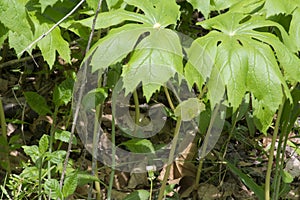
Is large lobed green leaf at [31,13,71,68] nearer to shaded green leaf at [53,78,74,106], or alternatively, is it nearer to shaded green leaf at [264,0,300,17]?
shaded green leaf at [53,78,74,106]

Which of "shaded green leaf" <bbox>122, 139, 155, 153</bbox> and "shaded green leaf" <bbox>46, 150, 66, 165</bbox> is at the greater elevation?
"shaded green leaf" <bbox>46, 150, 66, 165</bbox>

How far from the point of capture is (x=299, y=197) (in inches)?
78.5

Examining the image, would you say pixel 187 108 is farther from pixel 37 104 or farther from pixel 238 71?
pixel 37 104

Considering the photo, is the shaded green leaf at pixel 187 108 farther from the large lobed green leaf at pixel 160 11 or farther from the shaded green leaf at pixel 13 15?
the shaded green leaf at pixel 13 15

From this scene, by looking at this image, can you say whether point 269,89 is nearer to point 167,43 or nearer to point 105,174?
point 167,43

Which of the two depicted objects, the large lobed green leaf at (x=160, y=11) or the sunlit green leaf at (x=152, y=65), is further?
the large lobed green leaf at (x=160, y=11)

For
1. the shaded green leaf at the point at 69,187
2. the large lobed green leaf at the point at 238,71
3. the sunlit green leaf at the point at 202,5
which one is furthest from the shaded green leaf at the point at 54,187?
the sunlit green leaf at the point at 202,5

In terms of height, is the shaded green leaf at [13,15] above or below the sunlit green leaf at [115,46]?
above

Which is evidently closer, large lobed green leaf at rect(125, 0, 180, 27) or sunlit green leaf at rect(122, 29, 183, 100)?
sunlit green leaf at rect(122, 29, 183, 100)

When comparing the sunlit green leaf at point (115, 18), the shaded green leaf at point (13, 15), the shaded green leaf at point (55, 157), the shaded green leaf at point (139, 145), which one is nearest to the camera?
the shaded green leaf at point (13, 15)

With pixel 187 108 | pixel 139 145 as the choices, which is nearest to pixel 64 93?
pixel 139 145

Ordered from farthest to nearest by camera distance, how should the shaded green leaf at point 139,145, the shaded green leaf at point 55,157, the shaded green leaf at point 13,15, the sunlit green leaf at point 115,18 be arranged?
the shaded green leaf at point 139,145, the shaded green leaf at point 55,157, the sunlit green leaf at point 115,18, the shaded green leaf at point 13,15

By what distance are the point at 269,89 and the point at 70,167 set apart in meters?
0.71

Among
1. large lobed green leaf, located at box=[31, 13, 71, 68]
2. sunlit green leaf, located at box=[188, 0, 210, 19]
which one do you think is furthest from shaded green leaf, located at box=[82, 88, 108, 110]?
sunlit green leaf, located at box=[188, 0, 210, 19]
